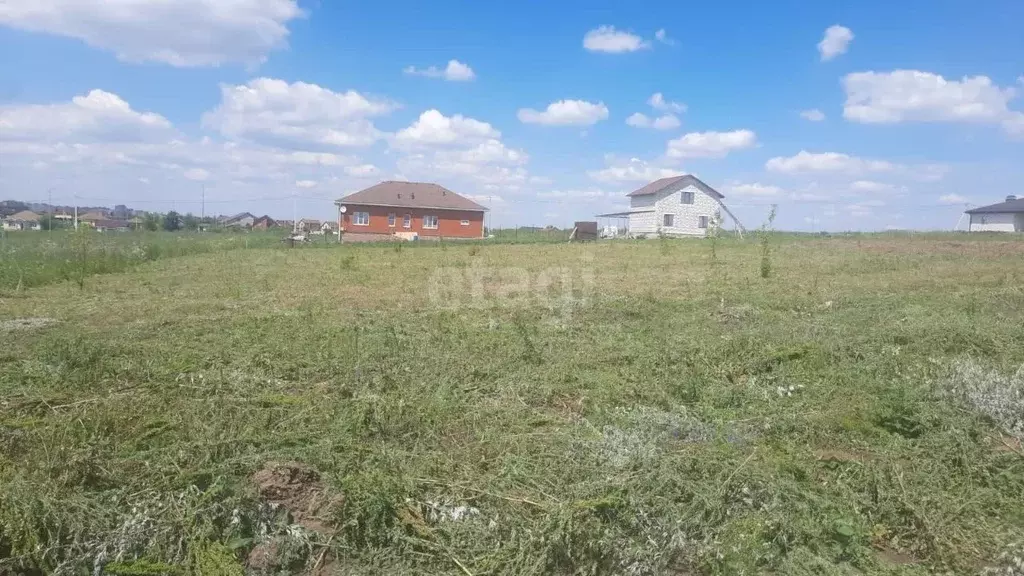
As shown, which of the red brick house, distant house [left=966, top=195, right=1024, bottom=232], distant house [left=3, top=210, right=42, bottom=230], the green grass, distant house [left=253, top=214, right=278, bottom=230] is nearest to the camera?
the green grass

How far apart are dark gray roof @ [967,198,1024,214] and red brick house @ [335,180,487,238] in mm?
31099

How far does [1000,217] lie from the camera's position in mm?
39875

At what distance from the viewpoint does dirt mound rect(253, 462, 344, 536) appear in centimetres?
313

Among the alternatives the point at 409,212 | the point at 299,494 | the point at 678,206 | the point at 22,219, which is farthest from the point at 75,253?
the point at 678,206

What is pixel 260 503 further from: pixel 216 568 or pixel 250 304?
pixel 250 304

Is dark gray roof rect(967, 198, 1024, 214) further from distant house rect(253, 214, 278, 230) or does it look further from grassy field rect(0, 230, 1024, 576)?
distant house rect(253, 214, 278, 230)

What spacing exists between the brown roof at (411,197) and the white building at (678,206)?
9438 mm

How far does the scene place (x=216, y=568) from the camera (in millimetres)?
2771

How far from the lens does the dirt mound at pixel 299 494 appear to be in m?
3.13

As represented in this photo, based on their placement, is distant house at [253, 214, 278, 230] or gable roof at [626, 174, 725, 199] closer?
gable roof at [626, 174, 725, 199]

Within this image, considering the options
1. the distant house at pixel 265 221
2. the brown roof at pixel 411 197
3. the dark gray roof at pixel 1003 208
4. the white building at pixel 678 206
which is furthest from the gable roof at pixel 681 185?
the distant house at pixel 265 221

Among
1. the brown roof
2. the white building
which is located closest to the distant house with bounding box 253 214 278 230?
the brown roof

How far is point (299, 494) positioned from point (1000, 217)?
4829cm

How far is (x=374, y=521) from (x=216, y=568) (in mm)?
Answer: 683
